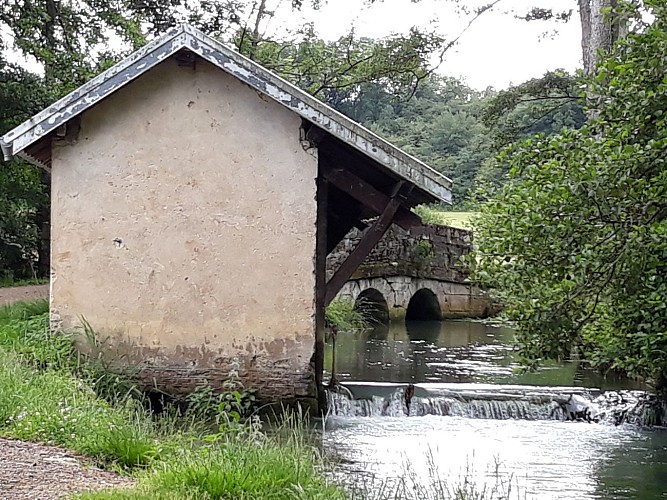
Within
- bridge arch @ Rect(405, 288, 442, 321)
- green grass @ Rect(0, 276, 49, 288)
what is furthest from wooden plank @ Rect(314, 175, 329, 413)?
bridge arch @ Rect(405, 288, 442, 321)

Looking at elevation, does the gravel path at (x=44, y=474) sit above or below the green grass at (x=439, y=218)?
below

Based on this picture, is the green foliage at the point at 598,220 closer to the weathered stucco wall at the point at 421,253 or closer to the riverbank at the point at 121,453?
the riverbank at the point at 121,453

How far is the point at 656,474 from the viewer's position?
885 cm

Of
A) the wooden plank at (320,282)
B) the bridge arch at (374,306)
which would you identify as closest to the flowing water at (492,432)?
the wooden plank at (320,282)

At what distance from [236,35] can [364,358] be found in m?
→ 8.27

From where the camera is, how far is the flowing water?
311 inches

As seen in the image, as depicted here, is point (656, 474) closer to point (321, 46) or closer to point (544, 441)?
point (544, 441)

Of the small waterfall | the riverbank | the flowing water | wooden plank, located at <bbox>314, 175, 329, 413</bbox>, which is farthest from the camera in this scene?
the small waterfall

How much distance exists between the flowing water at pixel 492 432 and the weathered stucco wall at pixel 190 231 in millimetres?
1453

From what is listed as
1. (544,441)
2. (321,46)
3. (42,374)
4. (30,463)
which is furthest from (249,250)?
(321,46)

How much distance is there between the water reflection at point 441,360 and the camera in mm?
14953

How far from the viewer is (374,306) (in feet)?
86.0

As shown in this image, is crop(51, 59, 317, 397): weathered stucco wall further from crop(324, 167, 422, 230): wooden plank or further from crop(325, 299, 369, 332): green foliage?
crop(325, 299, 369, 332): green foliage

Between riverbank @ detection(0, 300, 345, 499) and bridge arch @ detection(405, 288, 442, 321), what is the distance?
19333 millimetres
